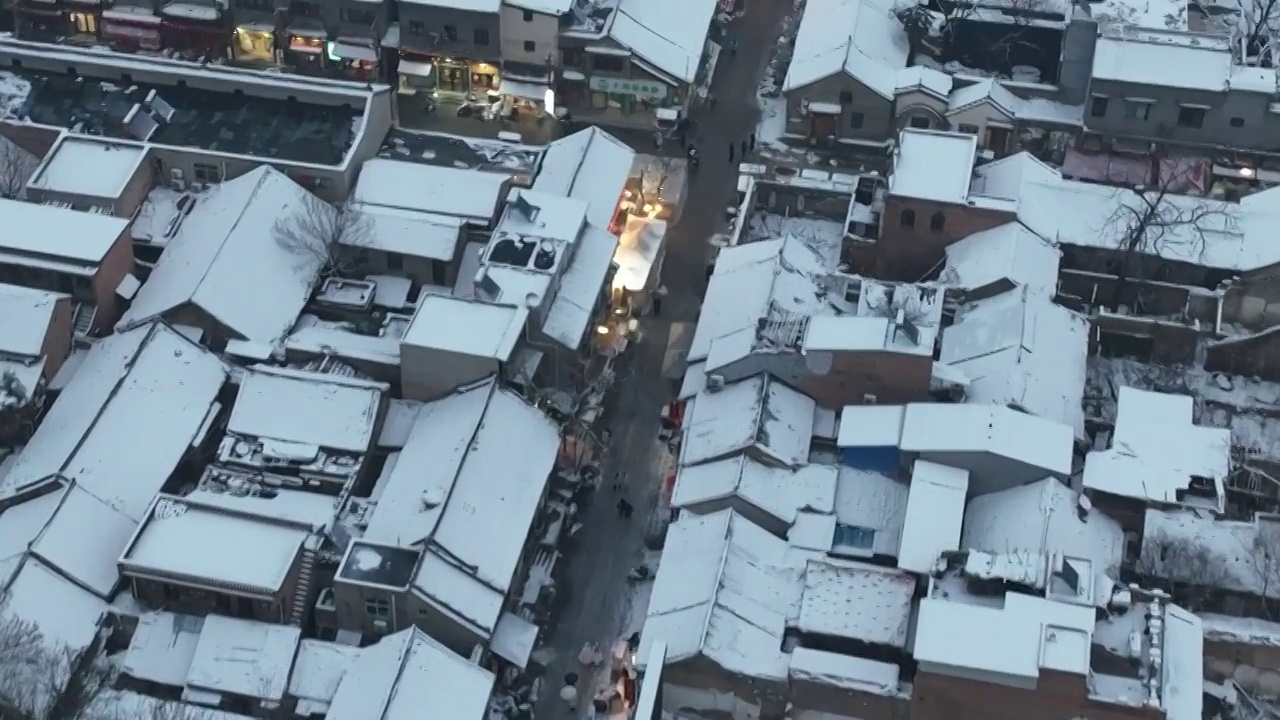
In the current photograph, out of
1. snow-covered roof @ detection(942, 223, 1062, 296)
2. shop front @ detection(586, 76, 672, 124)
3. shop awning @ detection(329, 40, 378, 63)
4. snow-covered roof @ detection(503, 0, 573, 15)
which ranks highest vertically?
snow-covered roof @ detection(503, 0, 573, 15)

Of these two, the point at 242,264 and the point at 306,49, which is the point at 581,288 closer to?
the point at 242,264

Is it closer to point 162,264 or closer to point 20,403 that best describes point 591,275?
point 162,264

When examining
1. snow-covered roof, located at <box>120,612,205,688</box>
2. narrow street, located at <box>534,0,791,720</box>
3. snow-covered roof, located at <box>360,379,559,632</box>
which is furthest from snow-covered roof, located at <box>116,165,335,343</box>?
narrow street, located at <box>534,0,791,720</box>

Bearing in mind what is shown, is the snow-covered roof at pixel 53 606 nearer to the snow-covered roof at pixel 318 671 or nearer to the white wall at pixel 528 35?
the snow-covered roof at pixel 318 671

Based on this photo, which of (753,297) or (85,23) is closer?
(753,297)

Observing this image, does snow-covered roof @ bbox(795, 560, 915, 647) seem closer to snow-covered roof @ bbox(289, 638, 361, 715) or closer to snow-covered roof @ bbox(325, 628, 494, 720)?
snow-covered roof @ bbox(325, 628, 494, 720)

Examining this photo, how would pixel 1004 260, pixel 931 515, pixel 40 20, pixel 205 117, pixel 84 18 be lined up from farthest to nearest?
pixel 40 20, pixel 84 18, pixel 205 117, pixel 1004 260, pixel 931 515

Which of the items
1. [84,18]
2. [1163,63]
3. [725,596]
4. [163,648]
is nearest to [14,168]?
[84,18]
